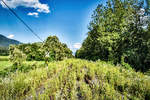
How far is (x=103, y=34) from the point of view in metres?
12.4

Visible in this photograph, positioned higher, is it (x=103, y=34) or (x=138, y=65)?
(x=103, y=34)

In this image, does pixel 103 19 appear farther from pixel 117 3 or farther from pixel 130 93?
pixel 130 93

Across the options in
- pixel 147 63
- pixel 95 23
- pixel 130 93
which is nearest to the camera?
pixel 130 93

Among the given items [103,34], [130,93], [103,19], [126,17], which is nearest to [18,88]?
[130,93]

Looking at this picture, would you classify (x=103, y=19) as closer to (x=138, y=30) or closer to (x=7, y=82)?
(x=138, y=30)

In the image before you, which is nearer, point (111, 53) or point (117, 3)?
point (111, 53)

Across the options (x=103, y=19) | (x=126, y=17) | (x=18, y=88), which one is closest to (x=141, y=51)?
(x=126, y=17)

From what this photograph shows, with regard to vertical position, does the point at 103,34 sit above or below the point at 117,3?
below

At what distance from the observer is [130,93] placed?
2.54m

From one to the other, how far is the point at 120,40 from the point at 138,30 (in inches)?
128

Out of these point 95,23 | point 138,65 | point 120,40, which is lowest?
point 138,65

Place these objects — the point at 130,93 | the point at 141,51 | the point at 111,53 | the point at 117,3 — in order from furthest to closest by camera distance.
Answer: the point at 117,3
the point at 111,53
the point at 141,51
the point at 130,93

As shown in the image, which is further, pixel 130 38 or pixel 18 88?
pixel 130 38

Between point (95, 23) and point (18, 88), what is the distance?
1467 cm
